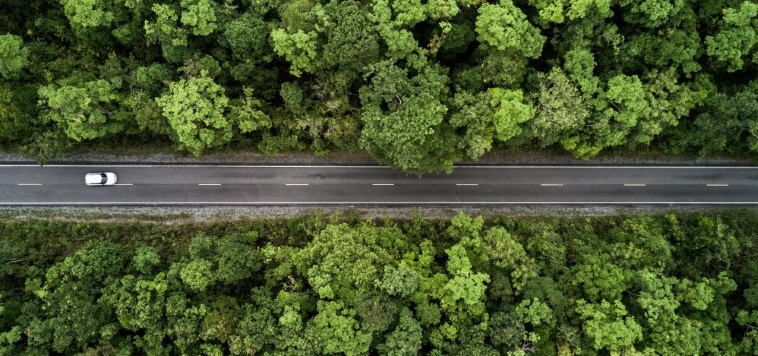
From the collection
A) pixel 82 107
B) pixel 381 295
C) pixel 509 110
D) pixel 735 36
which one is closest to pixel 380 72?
pixel 509 110

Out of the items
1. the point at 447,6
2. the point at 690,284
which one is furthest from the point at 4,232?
the point at 690,284

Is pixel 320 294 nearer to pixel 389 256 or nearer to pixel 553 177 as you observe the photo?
pixel 389 256

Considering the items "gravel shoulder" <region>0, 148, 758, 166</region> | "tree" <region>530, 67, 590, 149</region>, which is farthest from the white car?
"tree" <region>530, 67, 590, 149</region>

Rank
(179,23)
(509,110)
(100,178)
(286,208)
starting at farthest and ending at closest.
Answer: (286,208) → (100,178) → (179,23) → (509,110)

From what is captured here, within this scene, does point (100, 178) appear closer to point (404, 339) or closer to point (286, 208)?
point (286, 208)

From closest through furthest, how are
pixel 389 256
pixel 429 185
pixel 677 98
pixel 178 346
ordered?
pixel 178 346 → pixel 389 256 → pixel 677 98 → pixel 429 185
